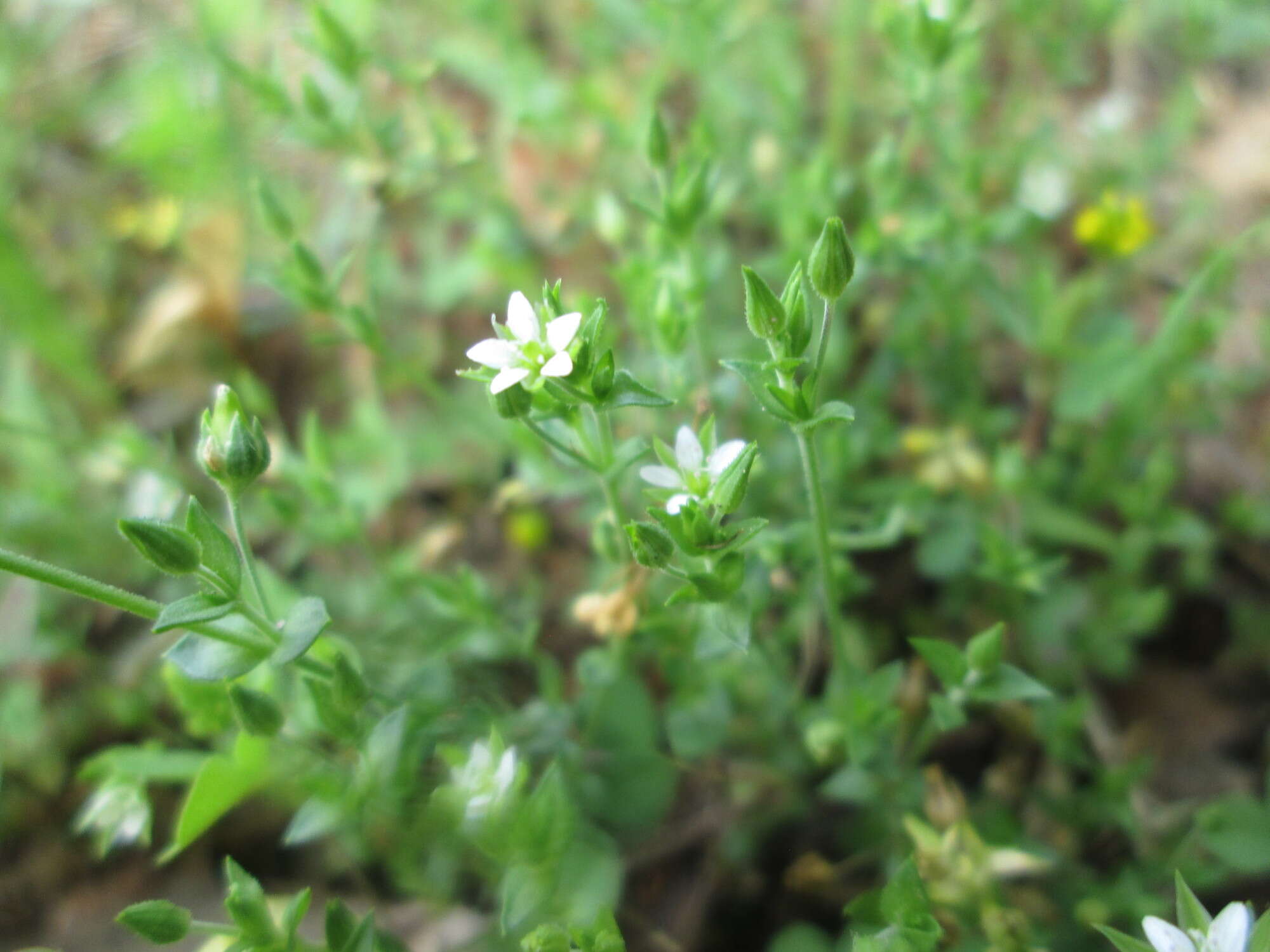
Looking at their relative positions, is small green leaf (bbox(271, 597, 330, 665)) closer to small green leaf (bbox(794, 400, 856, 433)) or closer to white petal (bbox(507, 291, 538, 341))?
white petal (bbox(507, 291, 538, 341))

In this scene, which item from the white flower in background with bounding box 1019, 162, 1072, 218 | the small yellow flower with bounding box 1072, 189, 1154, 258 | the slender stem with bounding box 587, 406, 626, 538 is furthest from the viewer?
the white flower in background with bounding box 1019, 162, 1072, 218

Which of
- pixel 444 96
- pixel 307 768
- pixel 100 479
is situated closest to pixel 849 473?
pixel 307 768

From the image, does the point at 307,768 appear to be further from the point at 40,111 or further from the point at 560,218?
the point at 40,111

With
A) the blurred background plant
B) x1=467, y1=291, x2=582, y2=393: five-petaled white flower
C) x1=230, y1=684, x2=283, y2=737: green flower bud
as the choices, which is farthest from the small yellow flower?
x1=230, y1=684, x2=283, y2=737: green flower bud

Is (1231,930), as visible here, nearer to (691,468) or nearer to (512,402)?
(691,468)

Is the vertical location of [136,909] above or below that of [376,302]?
below

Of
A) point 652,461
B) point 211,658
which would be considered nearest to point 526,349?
point 211,658

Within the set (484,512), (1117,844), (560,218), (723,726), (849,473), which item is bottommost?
(1117,844)
